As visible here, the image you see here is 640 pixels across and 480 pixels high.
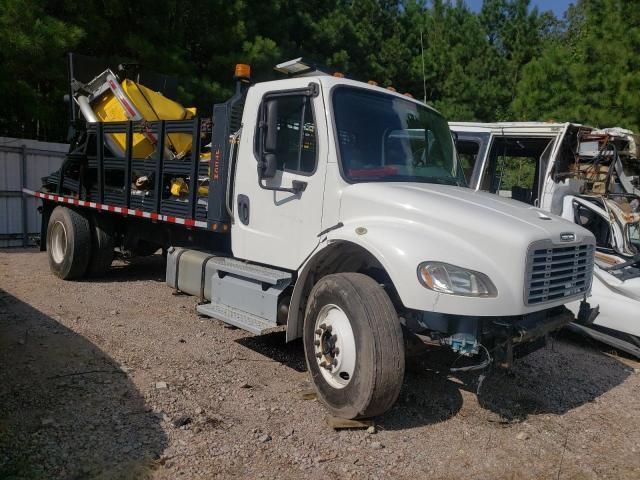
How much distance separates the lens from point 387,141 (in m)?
5.03

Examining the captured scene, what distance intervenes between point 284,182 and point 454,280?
1860 millimetres

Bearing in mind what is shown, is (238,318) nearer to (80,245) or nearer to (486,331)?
(486,331)

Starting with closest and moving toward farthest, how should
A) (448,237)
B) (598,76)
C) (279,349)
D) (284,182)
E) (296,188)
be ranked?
(448,237)
(296,188)
(284,182)
(279,349)
(598,76)

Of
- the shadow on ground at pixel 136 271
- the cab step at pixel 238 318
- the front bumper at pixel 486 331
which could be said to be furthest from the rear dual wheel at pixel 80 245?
the front bumper at pixel 486 331

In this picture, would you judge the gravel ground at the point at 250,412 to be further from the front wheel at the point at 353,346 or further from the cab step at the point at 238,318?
the cab step at the point at 238,318

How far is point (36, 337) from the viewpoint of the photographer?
5723 millimetres

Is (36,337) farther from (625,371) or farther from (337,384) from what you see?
(625,371)

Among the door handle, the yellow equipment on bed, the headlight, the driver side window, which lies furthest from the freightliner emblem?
the yellow equipment on bed

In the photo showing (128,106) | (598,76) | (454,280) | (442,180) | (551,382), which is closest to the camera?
(454,280)

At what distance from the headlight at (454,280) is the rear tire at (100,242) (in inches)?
219

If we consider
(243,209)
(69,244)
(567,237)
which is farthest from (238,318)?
(69,244)

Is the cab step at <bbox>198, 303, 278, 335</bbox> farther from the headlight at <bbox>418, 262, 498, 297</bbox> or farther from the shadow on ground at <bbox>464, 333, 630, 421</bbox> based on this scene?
the shadow on ground at <bbox>464, 333, 630, 421</bbox>

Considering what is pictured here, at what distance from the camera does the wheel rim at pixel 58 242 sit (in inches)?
326

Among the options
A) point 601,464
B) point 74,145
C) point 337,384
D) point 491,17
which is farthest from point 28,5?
point 491,17
